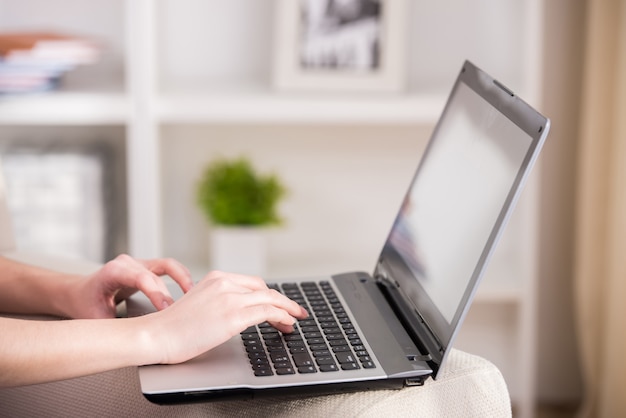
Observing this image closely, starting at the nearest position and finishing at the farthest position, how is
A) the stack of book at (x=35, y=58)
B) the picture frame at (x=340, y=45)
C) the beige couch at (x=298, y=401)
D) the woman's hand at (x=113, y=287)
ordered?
the beige couch at (x=298, y=401) → the woman's hand at (x=113, y=287) → the stack of book at (x=35, y=58) → the picture frame at (x=340, y=45)

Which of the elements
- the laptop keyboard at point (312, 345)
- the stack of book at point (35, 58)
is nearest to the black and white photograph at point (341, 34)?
the stack of book at point (35, 58)

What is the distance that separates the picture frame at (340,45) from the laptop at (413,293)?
897mm

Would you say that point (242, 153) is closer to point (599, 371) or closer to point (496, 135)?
point (599, 371)

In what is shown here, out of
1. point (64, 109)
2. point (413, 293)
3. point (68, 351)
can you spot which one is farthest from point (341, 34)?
point (68, 351)

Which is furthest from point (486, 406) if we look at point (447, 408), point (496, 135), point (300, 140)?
point (300, 140)

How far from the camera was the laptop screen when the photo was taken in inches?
36.5

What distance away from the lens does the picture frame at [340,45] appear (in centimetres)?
208

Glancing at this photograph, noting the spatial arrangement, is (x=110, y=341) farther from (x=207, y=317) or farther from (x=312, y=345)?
(x=312, y=345)

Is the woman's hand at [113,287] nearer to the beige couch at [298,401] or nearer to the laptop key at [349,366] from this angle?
the beige couch at [298,401]

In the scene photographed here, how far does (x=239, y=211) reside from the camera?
82.9 inches

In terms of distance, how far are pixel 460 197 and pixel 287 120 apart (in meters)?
1.02

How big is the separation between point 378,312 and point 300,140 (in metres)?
1.20

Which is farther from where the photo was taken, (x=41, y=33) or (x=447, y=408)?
(x=41, y=33)

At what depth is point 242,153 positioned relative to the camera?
2256 millimetres
